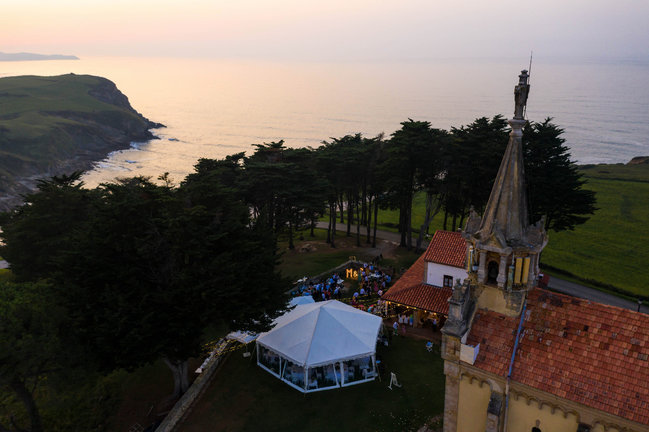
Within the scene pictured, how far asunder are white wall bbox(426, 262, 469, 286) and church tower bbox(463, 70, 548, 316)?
14028 mm

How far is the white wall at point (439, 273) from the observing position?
30344 mm

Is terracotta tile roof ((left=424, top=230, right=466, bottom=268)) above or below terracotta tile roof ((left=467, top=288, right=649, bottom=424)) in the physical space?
below

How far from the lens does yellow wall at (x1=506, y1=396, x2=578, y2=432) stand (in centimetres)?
1422

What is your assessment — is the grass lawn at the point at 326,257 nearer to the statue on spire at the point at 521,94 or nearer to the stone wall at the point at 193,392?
the stone wall at the point at 193,392

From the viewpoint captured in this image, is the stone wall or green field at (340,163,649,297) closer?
the stone wall

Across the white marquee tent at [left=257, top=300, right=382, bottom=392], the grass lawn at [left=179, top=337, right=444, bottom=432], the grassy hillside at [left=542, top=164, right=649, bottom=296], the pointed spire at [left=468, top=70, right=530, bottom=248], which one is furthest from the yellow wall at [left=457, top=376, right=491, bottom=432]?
the grassy hillside at [left=542, top=164, right=649, bottom=296]

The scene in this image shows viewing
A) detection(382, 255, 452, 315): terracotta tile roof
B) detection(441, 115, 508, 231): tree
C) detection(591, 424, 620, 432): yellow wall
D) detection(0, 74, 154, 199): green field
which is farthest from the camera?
detection(0, 74, 154, 199): green field

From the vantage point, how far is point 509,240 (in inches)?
608

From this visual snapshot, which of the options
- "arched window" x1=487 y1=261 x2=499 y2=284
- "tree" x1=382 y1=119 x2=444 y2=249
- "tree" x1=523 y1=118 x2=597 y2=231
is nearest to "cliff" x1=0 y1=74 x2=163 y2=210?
"tree" x1=382 y1=119 x2=444 y2=249

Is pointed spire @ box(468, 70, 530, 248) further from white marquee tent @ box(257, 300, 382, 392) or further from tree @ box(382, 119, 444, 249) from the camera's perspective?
tree @ box(382, 119, 444, 249)

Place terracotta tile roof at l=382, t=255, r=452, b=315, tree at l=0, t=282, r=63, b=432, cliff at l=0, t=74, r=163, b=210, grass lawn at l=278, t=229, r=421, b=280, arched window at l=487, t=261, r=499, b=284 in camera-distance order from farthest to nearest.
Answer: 1. cliff at l=0, t=74, r=163, b=210
2. grass lawn at l=278, t=229, r=421, b=280
3. terracotta tile roof at l=382, t=255, r=452, b=315
4. tree at l=0, t=282, r=63, b=432
5. arched window at l=487, t=261, r=499, b=284

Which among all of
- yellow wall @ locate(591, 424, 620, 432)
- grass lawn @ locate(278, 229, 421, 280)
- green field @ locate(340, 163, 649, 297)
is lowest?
grass lawn @ locate(278, 229, 421, 280)

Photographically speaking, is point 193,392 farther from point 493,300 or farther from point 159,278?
point 493,300

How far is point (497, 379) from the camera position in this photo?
15359mm
